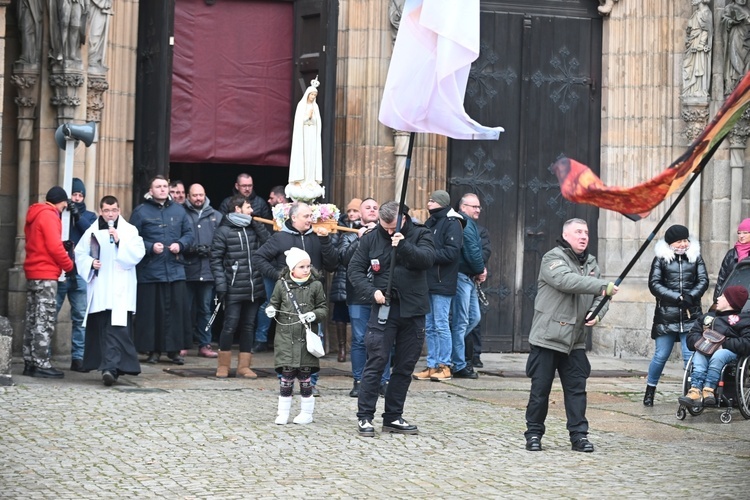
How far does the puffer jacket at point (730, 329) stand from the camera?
1253cm

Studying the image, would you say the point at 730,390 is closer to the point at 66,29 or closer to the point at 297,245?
the point at 297,245

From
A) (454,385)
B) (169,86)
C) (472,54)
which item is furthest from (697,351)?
(169,86)

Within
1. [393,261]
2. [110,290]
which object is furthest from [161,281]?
[393,261]

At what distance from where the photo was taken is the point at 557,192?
1825cm

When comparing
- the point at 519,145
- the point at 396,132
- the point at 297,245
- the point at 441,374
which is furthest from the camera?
the point at 519,145

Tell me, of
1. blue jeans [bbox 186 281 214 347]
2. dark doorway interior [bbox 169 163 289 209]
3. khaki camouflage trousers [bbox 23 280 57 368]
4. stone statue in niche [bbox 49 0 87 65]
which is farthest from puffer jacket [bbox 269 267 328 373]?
dark doorway interior [bbox 169 163 289 209]

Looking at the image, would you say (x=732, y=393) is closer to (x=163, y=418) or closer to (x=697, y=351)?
(x=697, y=351)

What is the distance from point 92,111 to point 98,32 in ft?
2.90

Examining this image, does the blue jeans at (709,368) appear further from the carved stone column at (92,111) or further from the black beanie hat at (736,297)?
the carved stone column at (92,111)

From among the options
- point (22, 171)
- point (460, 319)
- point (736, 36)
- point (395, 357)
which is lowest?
point (395, 357)

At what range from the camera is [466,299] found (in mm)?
15180

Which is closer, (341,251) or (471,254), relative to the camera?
(341,251)

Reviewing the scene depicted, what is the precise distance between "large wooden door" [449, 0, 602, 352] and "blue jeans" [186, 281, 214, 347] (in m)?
3.41

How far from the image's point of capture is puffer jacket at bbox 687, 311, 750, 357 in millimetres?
12531
